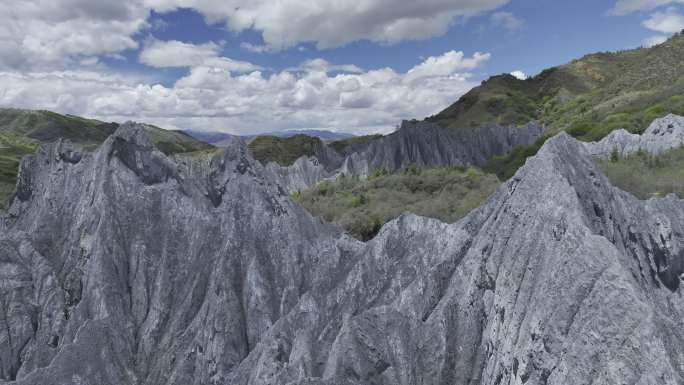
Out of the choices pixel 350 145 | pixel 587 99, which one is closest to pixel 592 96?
pixel 587 99

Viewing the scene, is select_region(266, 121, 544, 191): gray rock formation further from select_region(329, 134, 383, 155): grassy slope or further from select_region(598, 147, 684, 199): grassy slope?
select_region(598, 147, 684, 199): grassy slope

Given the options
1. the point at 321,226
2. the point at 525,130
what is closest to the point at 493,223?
the point at 321,226

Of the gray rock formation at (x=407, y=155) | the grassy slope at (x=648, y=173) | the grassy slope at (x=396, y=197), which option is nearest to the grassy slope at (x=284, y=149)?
the gray rock formation at (x=407, y=155)

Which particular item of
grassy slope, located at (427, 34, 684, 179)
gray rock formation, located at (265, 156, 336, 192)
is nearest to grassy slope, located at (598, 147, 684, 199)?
grassy slope, located at (427, 34, 684, 179)

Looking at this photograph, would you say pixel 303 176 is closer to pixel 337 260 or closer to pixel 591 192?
pixel 337 260

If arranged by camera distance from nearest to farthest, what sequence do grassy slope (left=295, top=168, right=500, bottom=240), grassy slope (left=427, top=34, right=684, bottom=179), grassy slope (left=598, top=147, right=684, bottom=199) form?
grassy slope (left=598, top=147, right=684, bottom=199)
grassy slope (left=295, top=168, right=500, bottom=240)
grassy slope (left=427, top=34, right=684, bottom=179)

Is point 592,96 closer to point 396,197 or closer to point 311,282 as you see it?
point 396,197
